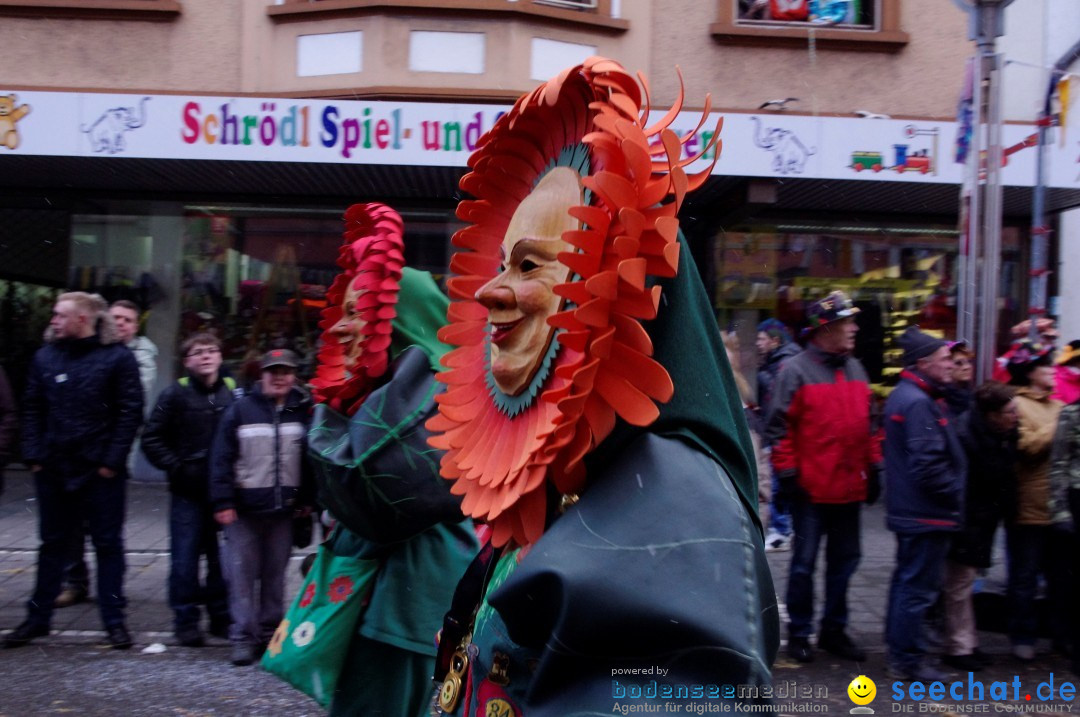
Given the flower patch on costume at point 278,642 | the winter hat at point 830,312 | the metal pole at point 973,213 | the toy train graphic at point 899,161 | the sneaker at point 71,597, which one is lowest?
the sneaker at point 71,597

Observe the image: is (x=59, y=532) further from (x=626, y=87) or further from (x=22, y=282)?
(x=22, y=282)

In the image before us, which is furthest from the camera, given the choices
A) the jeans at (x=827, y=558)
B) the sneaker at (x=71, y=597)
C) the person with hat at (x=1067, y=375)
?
the sneaker at (x=71, y=597)

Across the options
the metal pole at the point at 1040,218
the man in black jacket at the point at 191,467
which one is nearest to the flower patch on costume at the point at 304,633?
the man in black jacket at the point at 191,467

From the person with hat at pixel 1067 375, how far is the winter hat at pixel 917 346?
4.58 feet

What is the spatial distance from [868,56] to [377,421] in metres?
8.57

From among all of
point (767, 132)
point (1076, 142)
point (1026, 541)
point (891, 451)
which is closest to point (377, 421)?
point (891, 451)

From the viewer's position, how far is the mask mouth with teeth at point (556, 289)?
145 centimetres

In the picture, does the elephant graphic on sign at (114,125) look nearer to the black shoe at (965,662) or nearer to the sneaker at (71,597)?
the sneaker at (71,597)

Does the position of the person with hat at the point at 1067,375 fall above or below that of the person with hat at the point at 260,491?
above

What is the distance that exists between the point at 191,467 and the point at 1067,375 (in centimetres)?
557

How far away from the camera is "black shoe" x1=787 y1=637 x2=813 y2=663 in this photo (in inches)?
222

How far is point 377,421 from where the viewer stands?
10.2 feet

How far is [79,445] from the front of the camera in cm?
576

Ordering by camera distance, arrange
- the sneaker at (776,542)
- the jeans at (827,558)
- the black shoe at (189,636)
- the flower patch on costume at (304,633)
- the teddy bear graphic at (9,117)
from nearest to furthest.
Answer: the flower patch on costume at (304,633) < the jeans at (827,558) < the black shoe at (189,636) < the sneaker at (776,542) < the teddy bear graphic at (9,117)
